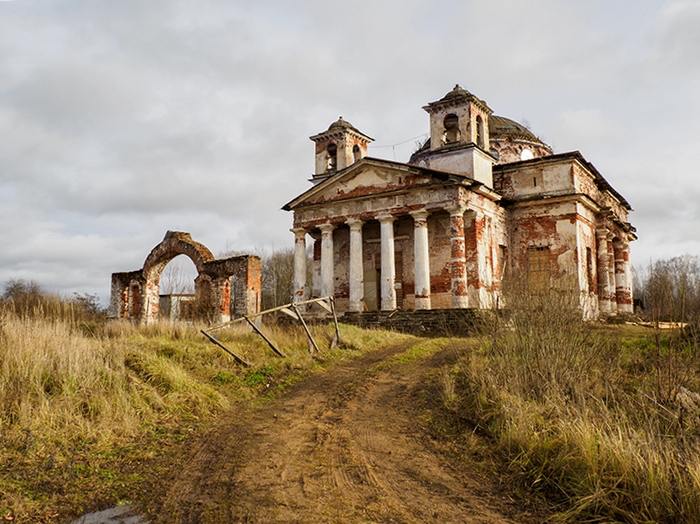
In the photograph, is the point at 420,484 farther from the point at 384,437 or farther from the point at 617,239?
Result: the point at 617,239

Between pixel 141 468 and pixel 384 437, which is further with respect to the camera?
pixel 384 437

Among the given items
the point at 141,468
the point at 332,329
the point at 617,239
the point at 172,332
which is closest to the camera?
the point at 141,468

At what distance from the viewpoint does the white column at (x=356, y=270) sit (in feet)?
72.6

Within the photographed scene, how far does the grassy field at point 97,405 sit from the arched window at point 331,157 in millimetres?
17964

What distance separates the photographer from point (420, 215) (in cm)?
2102

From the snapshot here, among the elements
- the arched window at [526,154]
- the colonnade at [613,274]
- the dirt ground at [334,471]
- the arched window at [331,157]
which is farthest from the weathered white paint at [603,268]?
the dirt ground at [334,471]

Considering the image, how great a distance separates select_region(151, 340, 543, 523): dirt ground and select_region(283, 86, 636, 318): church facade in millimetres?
13141

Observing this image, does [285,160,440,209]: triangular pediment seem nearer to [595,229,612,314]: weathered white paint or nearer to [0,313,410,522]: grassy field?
[595,229,612,314]: weathered white paint

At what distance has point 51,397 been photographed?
638 centimetres

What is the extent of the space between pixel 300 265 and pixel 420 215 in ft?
21.3

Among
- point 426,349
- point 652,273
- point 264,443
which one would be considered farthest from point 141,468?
point 426,349

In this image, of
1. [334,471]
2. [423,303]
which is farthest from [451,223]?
[334,471]

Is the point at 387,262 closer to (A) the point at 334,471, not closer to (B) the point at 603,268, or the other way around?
(B) the point at 603,268

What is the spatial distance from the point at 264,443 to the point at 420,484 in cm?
198
